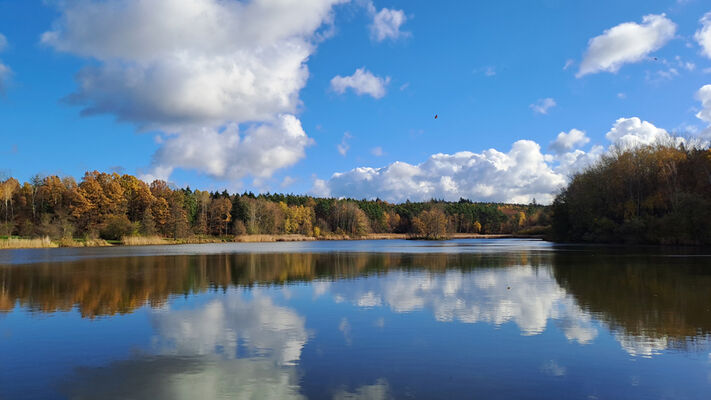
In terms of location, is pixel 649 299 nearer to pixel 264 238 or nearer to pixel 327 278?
pixel 327 278

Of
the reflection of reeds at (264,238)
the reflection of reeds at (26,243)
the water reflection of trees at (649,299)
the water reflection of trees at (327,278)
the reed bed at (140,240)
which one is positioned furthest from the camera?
the reflection of reeds at (264,238)

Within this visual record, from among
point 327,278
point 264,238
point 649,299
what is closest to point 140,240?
point 264,238

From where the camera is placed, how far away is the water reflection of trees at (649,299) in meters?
10.2

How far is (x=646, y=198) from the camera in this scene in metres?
55.9

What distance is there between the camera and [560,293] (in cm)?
1572

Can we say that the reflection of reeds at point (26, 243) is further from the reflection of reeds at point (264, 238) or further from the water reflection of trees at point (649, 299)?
the water reflection of trees at point (649, 299)

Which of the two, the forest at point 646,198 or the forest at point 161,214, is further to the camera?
the forest at point 161,214

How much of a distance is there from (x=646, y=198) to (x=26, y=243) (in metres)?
71.8

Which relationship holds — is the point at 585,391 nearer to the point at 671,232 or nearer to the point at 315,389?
the point at 315,389

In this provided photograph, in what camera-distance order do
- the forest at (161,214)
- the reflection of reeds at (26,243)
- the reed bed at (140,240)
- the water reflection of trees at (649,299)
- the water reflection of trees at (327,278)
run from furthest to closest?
the forest at (161,214) → the reed bed at (140,240) → the reflection of reeds at (26,243) → the water reflection of trees at (327,278) → the water reflection of trees at (649,299)

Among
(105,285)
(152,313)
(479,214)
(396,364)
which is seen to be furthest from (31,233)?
(479,214)

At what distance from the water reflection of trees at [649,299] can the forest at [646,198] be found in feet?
98.2

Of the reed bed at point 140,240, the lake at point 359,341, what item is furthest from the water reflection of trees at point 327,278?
the reed bed at point 140,240

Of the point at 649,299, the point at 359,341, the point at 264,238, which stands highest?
the point at 264,238
